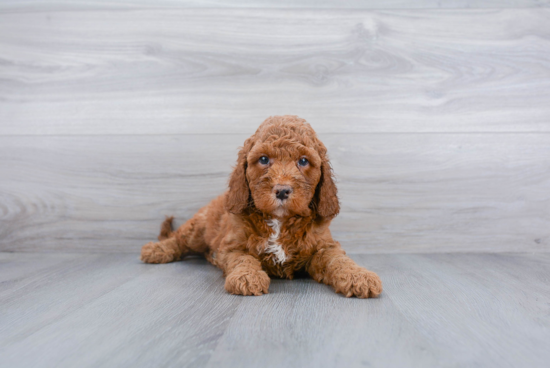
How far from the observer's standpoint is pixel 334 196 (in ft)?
5.98

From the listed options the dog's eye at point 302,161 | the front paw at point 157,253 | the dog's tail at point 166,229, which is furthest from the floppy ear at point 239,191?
the dog's tail at point 166,229

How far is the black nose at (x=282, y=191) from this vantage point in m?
1.61

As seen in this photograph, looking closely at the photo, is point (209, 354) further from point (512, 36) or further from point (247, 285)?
point (512, 36)

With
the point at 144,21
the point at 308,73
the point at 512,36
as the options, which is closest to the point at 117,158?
the point at 144,21

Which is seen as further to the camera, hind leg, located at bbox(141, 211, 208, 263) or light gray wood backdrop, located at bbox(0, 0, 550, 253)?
light gray wood backdrop, located at bbox(0, 0, 550, 253)

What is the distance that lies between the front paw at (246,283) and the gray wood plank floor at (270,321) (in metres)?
0.05

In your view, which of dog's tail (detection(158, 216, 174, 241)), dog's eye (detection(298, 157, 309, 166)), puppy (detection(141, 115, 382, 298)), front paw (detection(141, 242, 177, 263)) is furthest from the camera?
dog's tail (detection(158, 216, 174, 241))

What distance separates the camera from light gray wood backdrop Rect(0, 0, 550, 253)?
8.28 ft

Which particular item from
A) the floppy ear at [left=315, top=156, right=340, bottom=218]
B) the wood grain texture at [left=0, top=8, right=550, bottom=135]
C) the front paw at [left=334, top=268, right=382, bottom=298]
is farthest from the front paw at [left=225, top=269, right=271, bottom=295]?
the wood grain texture at [left=0, top=8, right=550, bottom=135]

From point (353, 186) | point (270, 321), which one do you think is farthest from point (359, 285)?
point (353, 186)

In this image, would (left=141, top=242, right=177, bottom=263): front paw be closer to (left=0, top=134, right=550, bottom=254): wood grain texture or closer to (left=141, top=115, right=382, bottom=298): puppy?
(left=0, top=134, right=550, bottom=254): wood grain texture

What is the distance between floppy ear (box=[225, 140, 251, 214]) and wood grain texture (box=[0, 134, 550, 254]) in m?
0.70

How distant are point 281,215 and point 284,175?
19cm

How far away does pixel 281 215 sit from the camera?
67.4 inches
